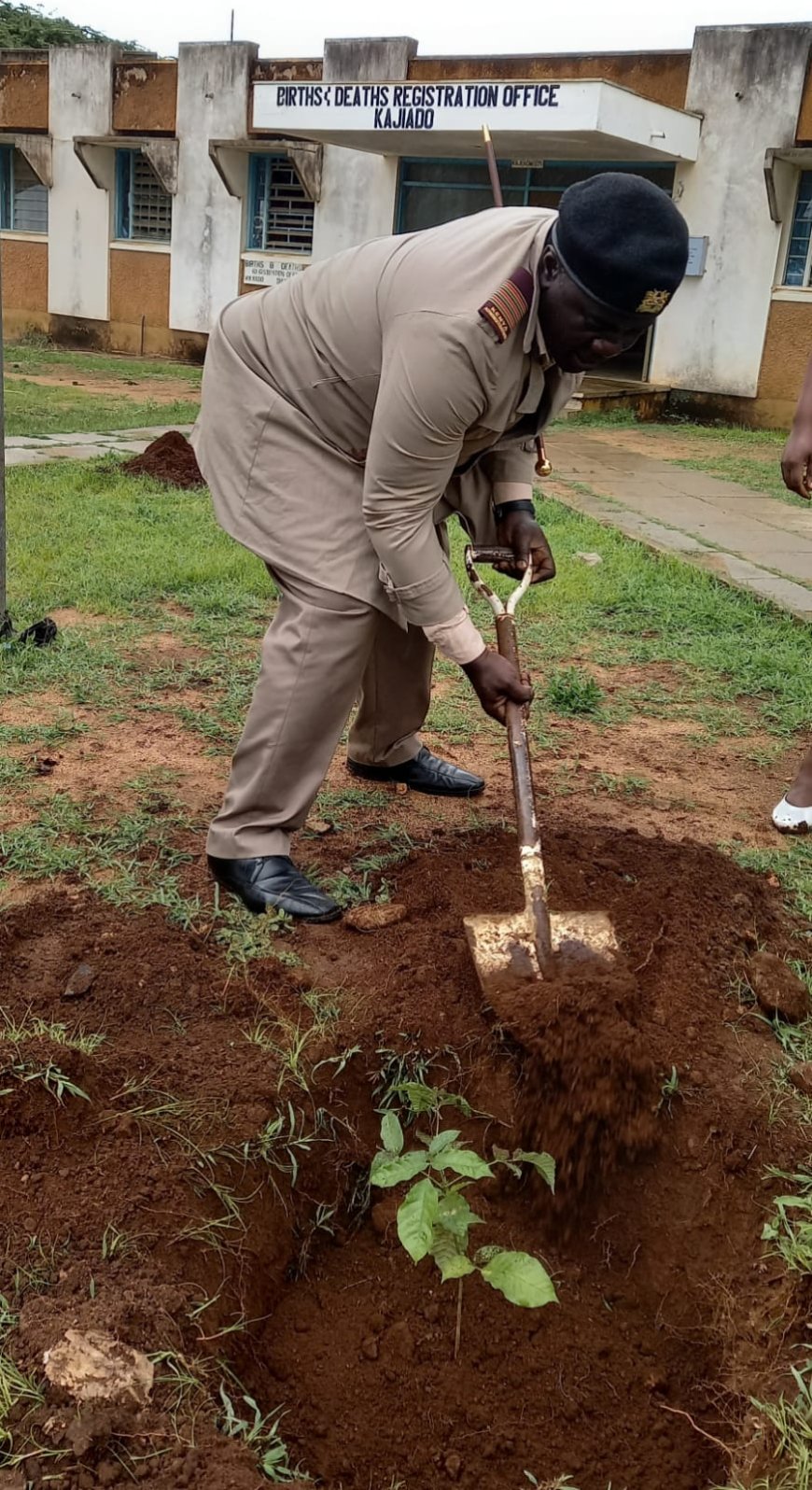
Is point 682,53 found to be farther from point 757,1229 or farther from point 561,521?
point 757,1229

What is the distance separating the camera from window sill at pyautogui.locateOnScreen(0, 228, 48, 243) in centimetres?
1925

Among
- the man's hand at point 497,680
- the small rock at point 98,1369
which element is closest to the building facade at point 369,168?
the man's hand at point 497,680

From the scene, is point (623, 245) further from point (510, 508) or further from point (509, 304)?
point (510, 508)

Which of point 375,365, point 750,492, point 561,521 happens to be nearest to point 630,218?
point 375,365

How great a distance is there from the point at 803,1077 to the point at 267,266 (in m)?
16.1

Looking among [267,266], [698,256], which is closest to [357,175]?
[267,266]

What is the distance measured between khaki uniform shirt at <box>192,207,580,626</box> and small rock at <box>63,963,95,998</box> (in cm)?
93

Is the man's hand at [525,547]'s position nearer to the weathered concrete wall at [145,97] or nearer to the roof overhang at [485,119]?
the roof overhang at [485,119]

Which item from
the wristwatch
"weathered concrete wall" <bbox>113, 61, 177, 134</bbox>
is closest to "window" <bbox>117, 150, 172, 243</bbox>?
"weathered concrete wall" <bbox>113, 61, 177, 134</bbox>

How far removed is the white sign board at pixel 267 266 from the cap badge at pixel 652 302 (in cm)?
1514

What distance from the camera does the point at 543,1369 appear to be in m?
1.93

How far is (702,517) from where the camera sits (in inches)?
303

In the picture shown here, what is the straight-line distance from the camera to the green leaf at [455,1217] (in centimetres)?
183

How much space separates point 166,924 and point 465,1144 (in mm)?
853
